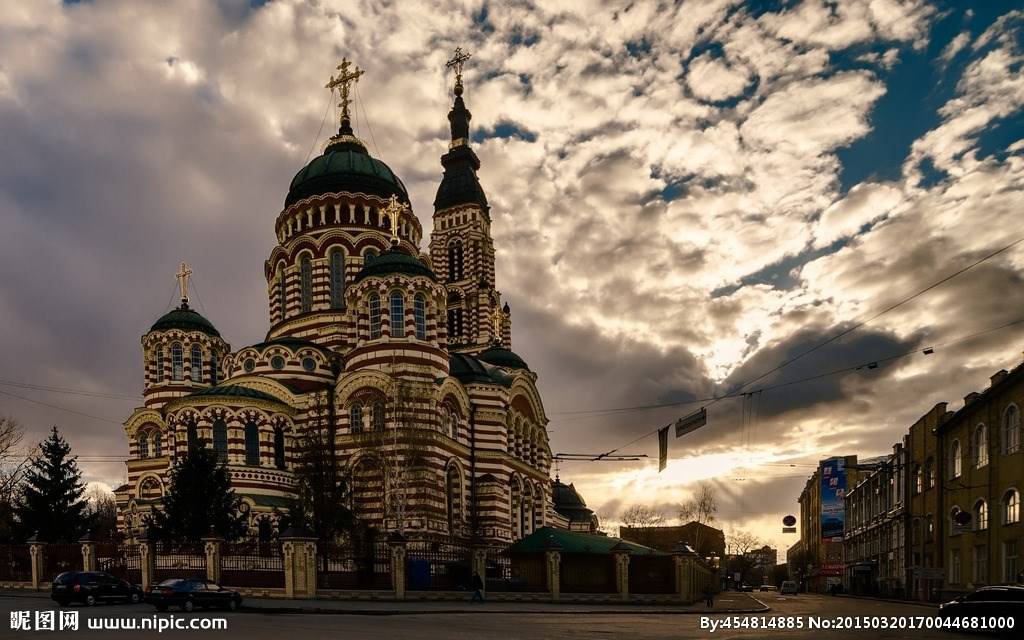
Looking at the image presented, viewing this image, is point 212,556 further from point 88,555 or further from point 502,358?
point 502,358

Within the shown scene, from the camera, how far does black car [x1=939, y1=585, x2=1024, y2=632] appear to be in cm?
1934

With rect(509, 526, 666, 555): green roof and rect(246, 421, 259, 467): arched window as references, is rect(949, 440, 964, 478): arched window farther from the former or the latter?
rect(246, 421, 259, 467): arched window

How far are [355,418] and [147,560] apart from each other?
13.9 metres

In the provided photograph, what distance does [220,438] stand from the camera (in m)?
41.2

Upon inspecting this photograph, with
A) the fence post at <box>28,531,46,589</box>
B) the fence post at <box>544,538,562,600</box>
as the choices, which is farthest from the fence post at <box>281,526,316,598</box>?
the fence post at <box>28,531,46,589</box>

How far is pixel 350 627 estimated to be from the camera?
19375mm

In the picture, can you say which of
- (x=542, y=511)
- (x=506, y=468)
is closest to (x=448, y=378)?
(x=506, y=468)

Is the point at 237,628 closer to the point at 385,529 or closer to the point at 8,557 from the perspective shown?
the point at 385,529

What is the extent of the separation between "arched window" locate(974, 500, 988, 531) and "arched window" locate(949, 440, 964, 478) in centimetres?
297

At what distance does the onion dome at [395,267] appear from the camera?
4481cm

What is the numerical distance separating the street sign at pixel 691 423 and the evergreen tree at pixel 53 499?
104 ft

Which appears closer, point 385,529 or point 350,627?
point 350,627

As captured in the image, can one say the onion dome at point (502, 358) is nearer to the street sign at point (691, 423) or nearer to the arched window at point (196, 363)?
the arched window at point (196, 363)

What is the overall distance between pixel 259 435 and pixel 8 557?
12.0 metres
